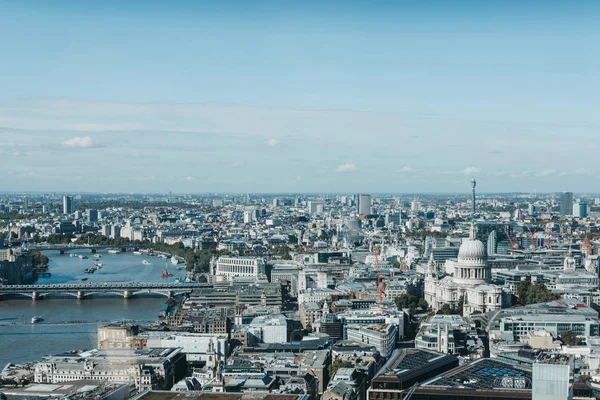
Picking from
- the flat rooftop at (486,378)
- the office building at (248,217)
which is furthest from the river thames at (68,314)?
the office building at (248,217)

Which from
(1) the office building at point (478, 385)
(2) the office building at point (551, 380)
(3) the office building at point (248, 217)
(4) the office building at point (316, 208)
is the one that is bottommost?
(1) the office building at point (478, 385)

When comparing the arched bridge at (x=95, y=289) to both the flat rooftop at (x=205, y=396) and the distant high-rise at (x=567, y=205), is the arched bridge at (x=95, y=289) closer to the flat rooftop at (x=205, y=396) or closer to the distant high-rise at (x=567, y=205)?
the flat rooftop at (x=205, y=396)

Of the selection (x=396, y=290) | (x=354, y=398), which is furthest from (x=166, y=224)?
(x=354, y=398)

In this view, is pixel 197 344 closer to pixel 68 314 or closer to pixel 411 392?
pixel 411 392

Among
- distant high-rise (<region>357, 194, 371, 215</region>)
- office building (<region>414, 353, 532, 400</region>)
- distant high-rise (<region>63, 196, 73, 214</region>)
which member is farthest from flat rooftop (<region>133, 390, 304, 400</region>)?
distant high-rise (<region>63, 196, 73, 214</region>)

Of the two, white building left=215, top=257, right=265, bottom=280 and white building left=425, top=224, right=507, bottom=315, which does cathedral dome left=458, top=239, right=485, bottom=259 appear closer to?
white building left=425, top=224, right=507, bottom=315

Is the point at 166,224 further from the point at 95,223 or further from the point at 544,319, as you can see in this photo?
the point at 544,319

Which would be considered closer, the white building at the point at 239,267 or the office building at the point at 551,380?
the office building at the point at 551,380
